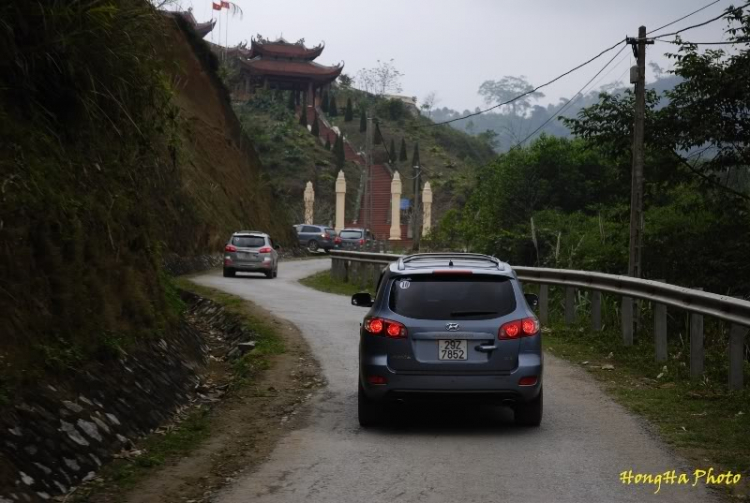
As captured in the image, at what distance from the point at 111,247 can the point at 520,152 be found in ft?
115

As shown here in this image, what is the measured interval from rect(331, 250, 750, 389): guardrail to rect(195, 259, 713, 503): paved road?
1.36 metres

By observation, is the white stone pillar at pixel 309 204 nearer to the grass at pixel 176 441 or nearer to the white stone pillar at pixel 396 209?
the white stone pillar at pixel 396 209

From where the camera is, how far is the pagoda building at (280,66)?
126 m

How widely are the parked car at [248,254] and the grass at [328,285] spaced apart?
1472 mm

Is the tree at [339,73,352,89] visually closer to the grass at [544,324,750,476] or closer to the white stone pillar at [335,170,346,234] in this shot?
the white stone pillar at [335,170,346,234]

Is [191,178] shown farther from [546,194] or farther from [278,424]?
[278,424]

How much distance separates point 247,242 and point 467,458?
27795 millimetres

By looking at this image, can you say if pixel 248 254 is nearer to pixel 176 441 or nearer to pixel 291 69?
pixel 176 441

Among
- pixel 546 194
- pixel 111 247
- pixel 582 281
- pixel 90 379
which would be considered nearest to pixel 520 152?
pixel 546 194

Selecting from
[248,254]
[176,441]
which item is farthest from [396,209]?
[176,441]

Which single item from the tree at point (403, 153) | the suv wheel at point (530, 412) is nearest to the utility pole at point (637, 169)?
the suv wheel at point (530, 412)

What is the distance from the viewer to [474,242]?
3891 centimetres

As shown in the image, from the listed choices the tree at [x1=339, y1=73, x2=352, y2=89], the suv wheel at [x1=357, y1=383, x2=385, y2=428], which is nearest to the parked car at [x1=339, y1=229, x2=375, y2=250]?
the suv wheel at [x1=357, y1=383, x2=385, y2=428]

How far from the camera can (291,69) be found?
126688 millimetres
